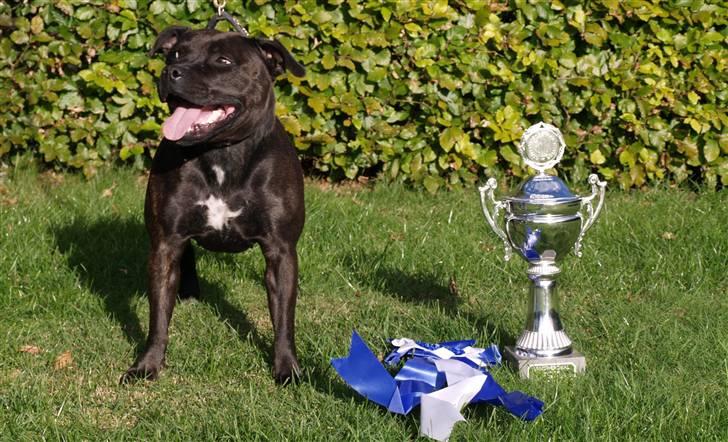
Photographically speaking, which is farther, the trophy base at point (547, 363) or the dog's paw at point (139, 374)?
the dog's paw at point (139, 374)

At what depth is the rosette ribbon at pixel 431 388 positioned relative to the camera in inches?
125

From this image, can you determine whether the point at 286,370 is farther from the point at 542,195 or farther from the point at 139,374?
the point at 542,195

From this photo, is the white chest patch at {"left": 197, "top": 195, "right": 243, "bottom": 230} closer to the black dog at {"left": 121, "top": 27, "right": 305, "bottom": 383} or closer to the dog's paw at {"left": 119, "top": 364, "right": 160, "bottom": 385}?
the black dog at {"left": 121, "top": 27, "right": 305, "bottom": 383}

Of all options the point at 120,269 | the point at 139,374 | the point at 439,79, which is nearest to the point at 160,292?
the point at 139,374

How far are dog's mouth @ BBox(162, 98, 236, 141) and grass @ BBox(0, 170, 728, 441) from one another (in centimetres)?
94

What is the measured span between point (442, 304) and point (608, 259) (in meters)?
1.06

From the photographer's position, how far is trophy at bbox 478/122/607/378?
12.7 ft

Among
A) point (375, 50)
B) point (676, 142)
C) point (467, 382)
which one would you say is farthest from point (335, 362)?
point (676, 142)

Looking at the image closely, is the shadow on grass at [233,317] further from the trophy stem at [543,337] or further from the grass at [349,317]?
the trophy stem at [543,337]

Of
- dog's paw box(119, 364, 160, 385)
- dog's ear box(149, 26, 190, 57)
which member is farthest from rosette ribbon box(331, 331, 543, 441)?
dog's ear box(149, 26, 190, 57)

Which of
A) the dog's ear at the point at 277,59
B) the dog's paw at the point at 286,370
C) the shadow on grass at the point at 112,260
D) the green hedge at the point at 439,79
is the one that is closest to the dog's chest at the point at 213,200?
the dog's ear at the point at 277,59

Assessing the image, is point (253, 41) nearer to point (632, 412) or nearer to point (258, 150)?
point (258, 150)

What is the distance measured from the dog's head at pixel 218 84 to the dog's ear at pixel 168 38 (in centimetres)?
10

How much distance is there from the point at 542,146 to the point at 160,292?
1650mm
